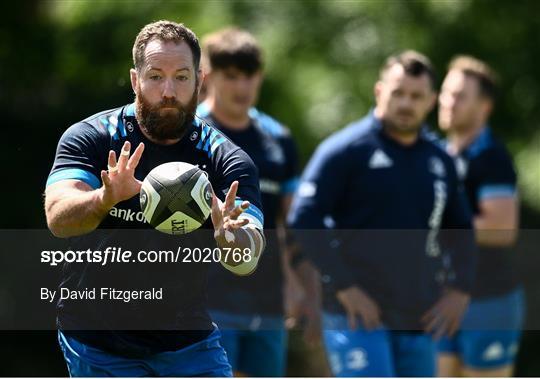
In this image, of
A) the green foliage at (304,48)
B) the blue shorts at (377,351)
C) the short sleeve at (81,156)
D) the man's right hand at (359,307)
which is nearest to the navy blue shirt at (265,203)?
the blue shorts at (377,351)

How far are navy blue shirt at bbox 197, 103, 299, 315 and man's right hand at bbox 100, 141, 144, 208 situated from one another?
285 cm

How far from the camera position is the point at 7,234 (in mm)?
11219

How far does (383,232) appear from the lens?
697cm

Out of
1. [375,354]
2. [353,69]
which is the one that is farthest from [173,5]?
[375,354]

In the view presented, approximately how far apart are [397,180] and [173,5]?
20.1 ft

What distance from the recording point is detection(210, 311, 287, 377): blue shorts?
7.17 m

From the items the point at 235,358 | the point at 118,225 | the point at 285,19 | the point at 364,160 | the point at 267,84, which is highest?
the point at 285,19

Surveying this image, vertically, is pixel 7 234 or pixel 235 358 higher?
pixel 7 234

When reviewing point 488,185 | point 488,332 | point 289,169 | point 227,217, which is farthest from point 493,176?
point 227,217

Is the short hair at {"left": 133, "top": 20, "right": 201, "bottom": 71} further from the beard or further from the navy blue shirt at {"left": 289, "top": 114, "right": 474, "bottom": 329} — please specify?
the navy blue shirt at {"left": 289, "top": 114, "right": 474, "bottom": 329}

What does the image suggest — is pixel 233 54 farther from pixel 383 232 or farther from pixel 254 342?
pixel 254 342

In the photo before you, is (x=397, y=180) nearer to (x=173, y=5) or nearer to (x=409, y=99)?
(x=409, y=99)

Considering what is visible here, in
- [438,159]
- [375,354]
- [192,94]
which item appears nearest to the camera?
[192,94]

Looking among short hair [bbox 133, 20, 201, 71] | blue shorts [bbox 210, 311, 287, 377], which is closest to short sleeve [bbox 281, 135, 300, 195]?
blue shorts [bbox 210, 311, 287, 377]
